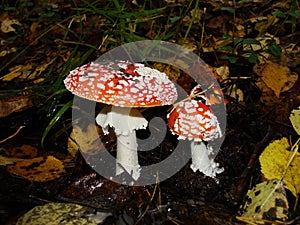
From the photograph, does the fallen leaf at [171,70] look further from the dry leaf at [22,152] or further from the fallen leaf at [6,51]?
the fallen leaf at [6,51]

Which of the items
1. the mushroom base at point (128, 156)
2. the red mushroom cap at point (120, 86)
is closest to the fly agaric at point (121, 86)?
the red mushroom cap at point (120, 86)

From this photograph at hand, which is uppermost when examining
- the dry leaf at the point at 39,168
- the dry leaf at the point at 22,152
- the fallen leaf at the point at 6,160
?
the dry leaf at the point at 39,168

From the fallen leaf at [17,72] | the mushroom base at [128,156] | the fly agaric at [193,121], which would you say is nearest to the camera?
the fly agaric at [193,121]

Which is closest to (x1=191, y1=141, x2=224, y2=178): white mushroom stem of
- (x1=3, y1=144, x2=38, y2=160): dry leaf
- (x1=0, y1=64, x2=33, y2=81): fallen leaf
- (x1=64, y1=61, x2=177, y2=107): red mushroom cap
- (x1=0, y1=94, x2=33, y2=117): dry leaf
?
(x1=64, y1=61, x2=177, y2=107): red mushroom cap

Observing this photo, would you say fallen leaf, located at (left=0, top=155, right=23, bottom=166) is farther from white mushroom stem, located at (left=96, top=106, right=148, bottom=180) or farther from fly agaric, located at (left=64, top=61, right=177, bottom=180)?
fly agaric, located at (left=64, top=61, right=177, bottom=180)

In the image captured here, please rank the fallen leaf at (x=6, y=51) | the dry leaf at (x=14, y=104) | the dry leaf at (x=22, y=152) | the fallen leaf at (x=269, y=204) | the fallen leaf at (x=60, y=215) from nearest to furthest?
the fallen leaf at (x=269, y=204) < the fallen leaf at (x=60, y=215) < the dry leaf at (x=22, y=152) < the dry leaf at (x=14, y=104) < the fallen leaf at (x=6, y=51)

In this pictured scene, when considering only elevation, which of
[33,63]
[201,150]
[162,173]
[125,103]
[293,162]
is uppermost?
[125,103]

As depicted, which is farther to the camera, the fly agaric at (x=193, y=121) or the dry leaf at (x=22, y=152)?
the dry leaf at (x=22, y=152)

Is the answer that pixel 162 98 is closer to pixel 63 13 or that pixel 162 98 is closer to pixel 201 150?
pixel 201 150

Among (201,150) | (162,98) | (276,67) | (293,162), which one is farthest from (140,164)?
(276,67)
